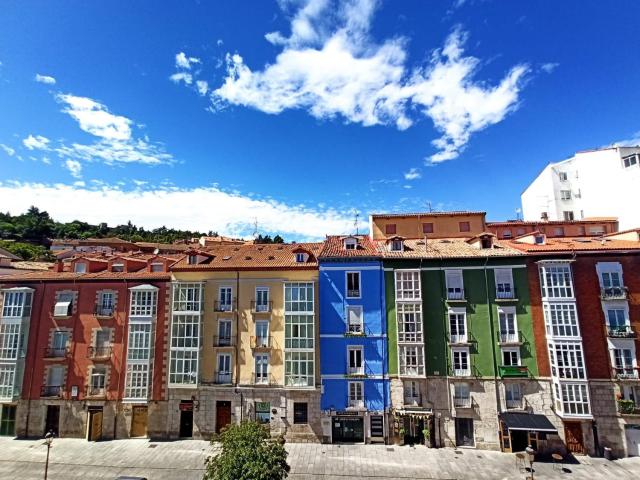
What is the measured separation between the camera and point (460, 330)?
30828mm

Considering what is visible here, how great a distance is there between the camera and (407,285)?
1256 inches

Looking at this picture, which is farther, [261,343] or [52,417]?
[52,417]

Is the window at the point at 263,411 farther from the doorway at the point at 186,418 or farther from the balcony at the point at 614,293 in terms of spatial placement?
the balcony at the point at 614,293

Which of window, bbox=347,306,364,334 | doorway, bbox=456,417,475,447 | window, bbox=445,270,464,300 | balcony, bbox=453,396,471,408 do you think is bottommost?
doorway, bbox=456,417,475,447

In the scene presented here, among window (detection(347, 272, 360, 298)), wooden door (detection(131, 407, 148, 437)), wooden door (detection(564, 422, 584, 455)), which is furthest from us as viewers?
window (detection(347, 272, 360, 298))

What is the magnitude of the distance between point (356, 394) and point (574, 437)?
56.3 ft

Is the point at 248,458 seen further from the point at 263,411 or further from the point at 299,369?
the point at 263,411

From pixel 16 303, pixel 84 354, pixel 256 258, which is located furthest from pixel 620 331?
pixel 16 303

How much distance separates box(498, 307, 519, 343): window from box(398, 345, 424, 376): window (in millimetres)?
6981

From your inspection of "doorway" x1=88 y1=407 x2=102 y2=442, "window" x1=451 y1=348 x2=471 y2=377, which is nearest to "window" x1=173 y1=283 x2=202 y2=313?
"doorway" x1=88 y1=407 x2=102 y2=442

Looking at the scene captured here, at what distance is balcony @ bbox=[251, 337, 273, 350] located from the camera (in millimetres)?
32062

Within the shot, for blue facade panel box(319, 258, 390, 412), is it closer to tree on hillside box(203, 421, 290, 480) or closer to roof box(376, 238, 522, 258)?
roof box(376, 238, 522, 258)

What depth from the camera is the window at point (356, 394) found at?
30562 mm

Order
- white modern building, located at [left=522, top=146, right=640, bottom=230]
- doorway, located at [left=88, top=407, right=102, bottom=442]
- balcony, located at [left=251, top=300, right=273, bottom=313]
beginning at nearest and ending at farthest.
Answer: doorway, located at [left=88, top=407, right=102, bottom=442] → balcony, located at [left=251, top=300, right=273, bottom=313] → white modern building, located at [left=522, top=146, right=640, bottom=230]
